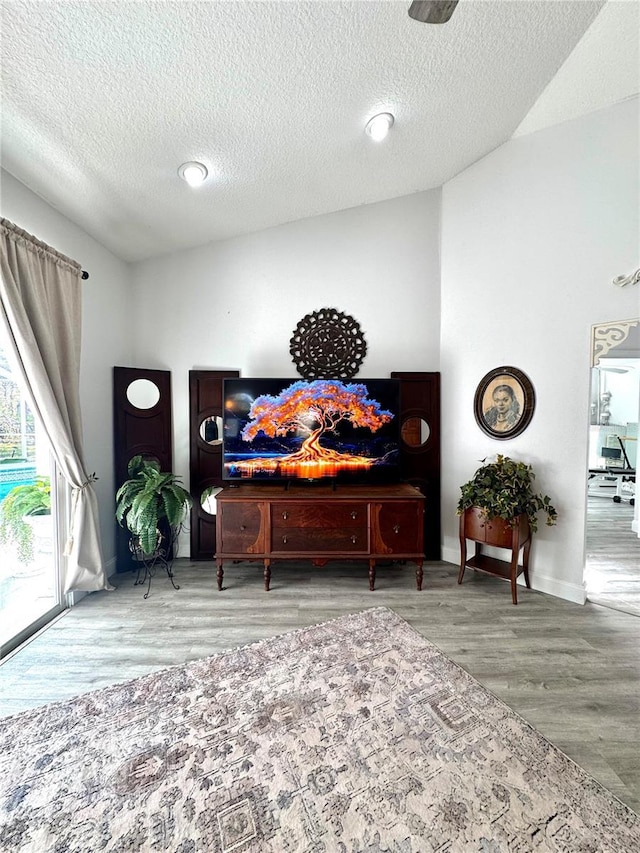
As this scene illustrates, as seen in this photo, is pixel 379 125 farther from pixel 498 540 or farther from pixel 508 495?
pixel 498 540

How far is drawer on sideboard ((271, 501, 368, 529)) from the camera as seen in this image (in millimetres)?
2701

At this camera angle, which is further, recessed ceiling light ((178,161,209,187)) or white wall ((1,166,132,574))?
white wall ((1,166,132,574))

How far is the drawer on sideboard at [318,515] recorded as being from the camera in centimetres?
270

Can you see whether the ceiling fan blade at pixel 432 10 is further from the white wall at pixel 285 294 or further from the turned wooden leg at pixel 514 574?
the turned wooden leg at pixel 514 574

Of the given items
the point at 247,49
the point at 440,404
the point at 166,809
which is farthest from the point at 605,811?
the point at 247,49

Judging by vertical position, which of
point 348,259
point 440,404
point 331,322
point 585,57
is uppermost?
point 585,57

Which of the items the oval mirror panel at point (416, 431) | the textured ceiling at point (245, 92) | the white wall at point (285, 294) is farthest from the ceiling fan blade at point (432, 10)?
the oval mirror panel at point (416, 431)

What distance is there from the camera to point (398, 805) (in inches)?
47.3

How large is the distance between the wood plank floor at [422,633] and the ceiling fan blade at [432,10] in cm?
300

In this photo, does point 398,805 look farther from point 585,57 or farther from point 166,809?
point 585,57

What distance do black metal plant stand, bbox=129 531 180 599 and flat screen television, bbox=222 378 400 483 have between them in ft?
2.88

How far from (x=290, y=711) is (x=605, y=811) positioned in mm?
1158

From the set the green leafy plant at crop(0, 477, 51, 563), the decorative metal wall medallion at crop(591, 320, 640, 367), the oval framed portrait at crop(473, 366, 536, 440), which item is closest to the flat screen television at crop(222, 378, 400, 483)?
the oval framed portrait at crop(473, 366, 536, 440)

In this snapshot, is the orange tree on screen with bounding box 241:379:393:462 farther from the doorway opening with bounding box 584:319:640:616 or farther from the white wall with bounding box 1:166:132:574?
the doorway opening with bounding box 584:319:640:616
